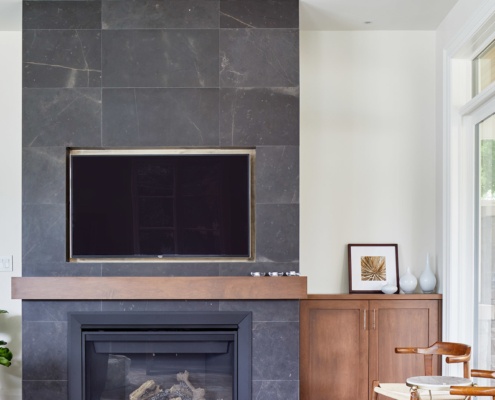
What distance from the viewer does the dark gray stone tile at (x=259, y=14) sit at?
15.7ft

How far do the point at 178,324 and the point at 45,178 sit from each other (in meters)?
1.28

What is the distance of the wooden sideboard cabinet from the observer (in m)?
5.06

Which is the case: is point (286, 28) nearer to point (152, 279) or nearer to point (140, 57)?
point (140, 57)

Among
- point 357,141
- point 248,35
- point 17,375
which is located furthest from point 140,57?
point 17,375

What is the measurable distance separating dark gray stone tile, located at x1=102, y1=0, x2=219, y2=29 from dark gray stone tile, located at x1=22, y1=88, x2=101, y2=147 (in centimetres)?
50

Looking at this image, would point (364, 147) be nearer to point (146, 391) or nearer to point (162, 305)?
point (162, 305)

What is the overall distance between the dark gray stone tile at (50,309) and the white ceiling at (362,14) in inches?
77.8

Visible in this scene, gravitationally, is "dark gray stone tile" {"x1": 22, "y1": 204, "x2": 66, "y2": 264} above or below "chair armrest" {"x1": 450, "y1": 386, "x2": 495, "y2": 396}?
above

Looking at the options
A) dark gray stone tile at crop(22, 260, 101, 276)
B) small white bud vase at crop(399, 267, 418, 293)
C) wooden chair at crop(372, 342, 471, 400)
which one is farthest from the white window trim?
dark gray stone tile at crop(22, 260, 101, 276)

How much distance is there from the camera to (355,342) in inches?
200

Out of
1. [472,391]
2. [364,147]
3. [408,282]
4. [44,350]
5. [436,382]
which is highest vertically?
[364,147]

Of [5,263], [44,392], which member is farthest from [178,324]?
[5,263]

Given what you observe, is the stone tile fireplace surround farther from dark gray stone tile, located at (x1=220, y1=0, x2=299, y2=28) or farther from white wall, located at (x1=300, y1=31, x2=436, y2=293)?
white wall, located at (x1=300, y1=31, x2=436, y2=293)

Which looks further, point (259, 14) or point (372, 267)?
→ point (372, 267)
